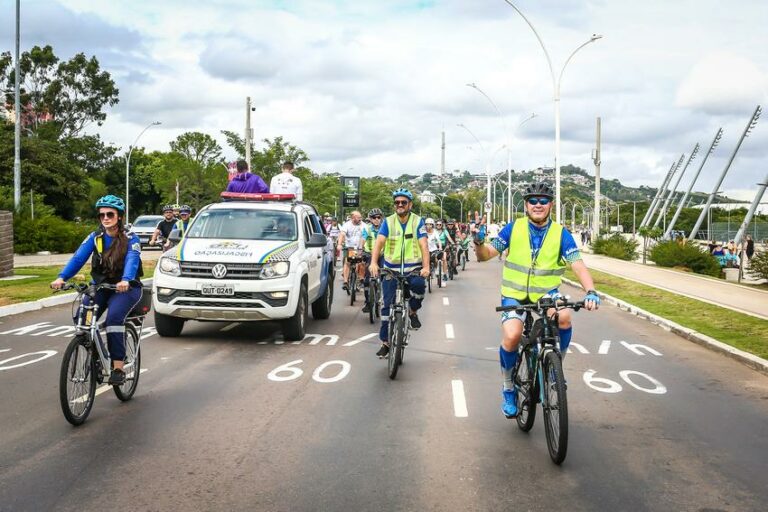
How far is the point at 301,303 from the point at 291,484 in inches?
265

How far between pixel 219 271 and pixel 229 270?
13cm

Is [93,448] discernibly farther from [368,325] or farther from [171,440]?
[368,325]

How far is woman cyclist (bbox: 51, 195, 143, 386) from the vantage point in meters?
7.01

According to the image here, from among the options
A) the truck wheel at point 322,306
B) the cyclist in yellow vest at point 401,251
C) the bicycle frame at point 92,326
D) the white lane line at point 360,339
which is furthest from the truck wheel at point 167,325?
the bicycle frame at point 92,326

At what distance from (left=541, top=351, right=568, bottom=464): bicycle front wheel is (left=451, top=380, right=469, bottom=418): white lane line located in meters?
1.41

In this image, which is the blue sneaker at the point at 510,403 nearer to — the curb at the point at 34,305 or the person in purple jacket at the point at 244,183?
the person in purple jacket at the point at 244,183

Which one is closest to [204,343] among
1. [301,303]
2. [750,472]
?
[301,303]

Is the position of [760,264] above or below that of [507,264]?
below

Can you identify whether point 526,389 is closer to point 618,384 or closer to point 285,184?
point 618,384

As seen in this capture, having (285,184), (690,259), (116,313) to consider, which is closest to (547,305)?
(116,313)

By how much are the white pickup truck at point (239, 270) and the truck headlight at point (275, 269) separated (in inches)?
0.5

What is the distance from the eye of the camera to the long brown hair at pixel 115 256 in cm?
712

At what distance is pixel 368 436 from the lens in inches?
252

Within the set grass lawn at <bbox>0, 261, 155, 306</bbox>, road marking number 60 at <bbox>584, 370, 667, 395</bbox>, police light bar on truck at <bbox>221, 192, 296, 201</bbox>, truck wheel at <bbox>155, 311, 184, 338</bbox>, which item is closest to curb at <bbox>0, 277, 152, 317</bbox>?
grass lawn at <bbox>0, 261, 155, 306</bbox>
